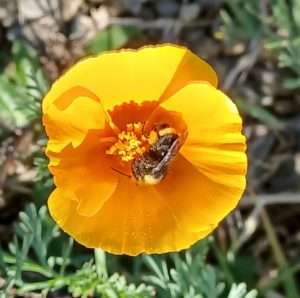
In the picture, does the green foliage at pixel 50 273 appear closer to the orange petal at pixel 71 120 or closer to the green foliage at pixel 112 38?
the orange petal at pixel 71 120

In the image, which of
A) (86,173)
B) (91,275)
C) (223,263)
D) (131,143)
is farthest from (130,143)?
(223,263)

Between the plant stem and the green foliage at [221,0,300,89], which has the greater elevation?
the green foliage at [221,0,300,89]

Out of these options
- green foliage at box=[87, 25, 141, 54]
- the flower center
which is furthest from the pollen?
green foliage at box=[87, 25, 141, 54]

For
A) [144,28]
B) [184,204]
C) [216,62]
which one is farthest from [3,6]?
[184,204]

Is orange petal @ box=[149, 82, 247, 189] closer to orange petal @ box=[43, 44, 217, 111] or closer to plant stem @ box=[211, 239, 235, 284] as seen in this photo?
orange petal @ box=[43, 44, 217, 111]

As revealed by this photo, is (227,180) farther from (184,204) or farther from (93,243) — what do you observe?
(93,243)

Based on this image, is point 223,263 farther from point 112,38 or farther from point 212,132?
point 112,38
